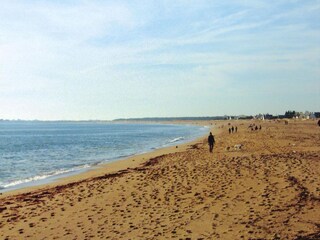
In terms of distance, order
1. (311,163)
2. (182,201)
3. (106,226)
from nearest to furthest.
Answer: (106,226)
(182,201)
(311,163)

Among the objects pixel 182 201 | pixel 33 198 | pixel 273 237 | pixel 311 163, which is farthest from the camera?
pixel 311 163

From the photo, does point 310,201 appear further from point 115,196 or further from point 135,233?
point 115,196

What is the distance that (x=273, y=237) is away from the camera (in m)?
9.31

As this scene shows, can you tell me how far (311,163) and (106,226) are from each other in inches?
567

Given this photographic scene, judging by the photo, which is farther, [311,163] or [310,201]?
[311,163]

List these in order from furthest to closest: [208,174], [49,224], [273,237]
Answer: [208,174] < [49,224] < [273,237]

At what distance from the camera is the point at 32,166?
36.4 m

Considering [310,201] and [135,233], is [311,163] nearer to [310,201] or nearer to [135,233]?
[310,201]

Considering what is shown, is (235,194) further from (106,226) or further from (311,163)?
(311,163)

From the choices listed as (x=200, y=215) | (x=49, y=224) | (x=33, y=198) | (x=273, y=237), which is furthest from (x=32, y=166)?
(x=273, y=237)

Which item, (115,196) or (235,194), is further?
(115,196)

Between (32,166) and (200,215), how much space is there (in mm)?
28507

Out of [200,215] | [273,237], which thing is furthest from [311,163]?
[273,237]

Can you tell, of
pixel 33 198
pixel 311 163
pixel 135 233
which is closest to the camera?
pixel 135 233
